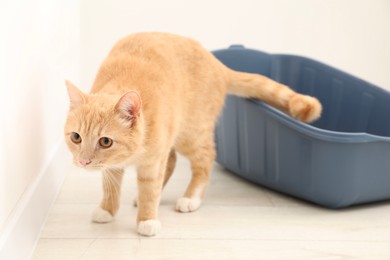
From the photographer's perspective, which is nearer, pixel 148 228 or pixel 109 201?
pixel 148 228

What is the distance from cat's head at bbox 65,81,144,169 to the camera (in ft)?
4.47

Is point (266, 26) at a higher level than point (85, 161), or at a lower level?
higher

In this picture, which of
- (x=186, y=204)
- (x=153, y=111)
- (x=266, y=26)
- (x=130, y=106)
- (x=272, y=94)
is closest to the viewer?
(x=130, y=106)

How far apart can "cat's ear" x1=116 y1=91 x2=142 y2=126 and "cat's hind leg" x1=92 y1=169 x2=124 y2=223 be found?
0.31 metres

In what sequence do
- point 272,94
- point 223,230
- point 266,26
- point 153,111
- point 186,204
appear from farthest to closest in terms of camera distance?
point 266,26 < point 272,94 < point 186,204 < point 223,230 < point 153,111

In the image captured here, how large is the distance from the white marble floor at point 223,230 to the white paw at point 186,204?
0.02 m

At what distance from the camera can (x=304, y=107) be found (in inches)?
72.1

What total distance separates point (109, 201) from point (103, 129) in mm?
362

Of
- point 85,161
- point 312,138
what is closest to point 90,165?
point 85,161

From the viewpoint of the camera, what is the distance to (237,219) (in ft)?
5.62

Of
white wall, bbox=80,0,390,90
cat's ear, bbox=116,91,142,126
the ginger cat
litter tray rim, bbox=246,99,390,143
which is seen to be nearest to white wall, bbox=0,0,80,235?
the ginger cat

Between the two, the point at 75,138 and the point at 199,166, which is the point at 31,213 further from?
the point at 199,166

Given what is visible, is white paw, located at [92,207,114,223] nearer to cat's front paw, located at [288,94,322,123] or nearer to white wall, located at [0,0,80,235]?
white wall, located at [0,0,80,235]

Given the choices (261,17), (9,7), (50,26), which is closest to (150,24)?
(261,17)
